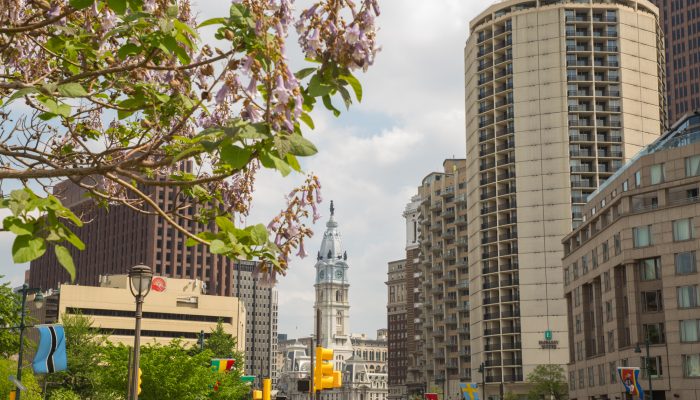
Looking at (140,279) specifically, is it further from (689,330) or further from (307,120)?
(689,330)

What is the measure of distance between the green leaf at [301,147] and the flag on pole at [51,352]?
16.7 m

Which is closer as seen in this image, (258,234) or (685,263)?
(258,234)

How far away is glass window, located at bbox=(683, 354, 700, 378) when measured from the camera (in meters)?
73.0

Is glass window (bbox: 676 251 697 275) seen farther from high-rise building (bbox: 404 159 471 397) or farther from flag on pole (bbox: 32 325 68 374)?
high-rise building (bbox: 404 159 471 397)

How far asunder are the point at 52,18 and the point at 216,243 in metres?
2.93

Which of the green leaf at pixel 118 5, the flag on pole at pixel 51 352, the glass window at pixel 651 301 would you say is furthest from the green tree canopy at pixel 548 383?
the green leaf at pixel 118 5

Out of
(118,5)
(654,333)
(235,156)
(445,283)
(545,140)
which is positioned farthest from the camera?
(445,283)

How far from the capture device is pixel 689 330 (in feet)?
242

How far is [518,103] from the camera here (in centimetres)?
12431

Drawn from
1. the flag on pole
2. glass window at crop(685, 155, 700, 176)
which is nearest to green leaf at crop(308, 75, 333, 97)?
the flag on pole

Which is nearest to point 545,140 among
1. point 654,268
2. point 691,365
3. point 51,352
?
point 654,268

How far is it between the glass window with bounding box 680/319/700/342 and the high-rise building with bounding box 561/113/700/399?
0.08m

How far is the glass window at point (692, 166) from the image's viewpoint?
2962 inches

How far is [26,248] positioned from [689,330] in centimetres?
7422
